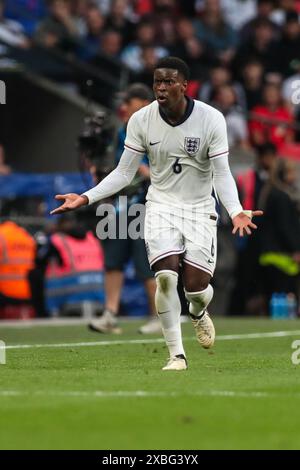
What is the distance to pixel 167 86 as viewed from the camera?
10039 millimetres

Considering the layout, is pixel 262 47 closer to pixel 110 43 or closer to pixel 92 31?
pixel 110 43

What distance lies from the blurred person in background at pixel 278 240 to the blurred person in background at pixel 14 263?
312 cm

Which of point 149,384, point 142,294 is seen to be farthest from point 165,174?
point 142,294

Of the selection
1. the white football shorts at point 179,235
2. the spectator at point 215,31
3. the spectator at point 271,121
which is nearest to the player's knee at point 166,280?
the white football shorts at point 179,235

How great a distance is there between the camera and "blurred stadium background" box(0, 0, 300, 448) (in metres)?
15.0

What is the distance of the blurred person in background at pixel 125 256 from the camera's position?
1442cm

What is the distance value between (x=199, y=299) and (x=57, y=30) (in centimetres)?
1217

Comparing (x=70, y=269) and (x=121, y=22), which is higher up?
(x=121, y=22)

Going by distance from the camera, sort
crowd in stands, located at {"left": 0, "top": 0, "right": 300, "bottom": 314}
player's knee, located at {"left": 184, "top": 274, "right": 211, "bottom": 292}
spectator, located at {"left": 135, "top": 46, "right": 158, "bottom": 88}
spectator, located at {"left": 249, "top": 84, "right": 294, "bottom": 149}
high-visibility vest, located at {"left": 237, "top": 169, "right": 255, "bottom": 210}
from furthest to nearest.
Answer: spectator, located at {"left": 249, "top": 84, "right": 294, "bottom": 149} → spectator, located at {"left": 135, "top": 46, "right": 158, "bottom": 88} → crowd in stands, located at {"left": 0, "top": 0, "right": 300, "bottom": 314} → high-visibility vest, located at {"left": 237, "top": 169, "right": 255, "bottom": 210} → player's knee, located at {"left": 184, "top": 274, "right": 211, "bottom": 292}

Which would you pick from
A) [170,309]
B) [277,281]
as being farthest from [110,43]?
[170,309]

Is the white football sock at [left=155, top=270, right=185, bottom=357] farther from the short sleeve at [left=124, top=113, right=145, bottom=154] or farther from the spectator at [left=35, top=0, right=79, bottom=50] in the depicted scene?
the spectator at [left=35, top=0, right=79, bottom=50]

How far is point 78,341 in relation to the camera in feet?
43.8

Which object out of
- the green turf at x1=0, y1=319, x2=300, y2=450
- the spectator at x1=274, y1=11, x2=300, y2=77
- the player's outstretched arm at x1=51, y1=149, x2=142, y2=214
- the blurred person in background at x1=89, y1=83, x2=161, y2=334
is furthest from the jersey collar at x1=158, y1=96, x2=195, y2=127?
the spectator at x1=274, y1=11, x2=300, y2=77

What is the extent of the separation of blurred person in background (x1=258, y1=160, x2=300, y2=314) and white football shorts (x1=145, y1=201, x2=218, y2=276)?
871 cm
